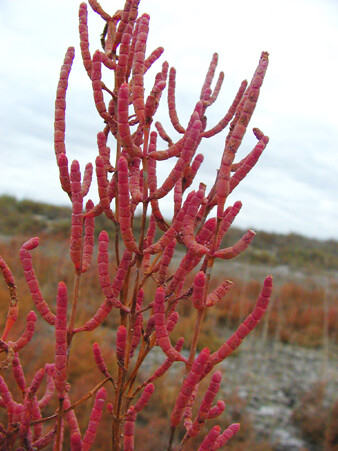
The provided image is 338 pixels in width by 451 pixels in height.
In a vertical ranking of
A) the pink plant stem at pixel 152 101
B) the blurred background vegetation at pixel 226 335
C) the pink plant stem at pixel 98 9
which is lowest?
the blurred background vegetation at pixel 226 335

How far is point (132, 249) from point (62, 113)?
0.26 metres

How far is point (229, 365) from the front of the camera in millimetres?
6484

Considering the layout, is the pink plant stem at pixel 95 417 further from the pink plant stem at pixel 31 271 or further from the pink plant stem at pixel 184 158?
the pink plant stem at pixel 184 158

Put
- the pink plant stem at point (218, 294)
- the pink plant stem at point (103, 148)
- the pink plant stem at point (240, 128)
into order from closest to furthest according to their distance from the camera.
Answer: the pink plant stem at point (240, 128), the pink plant stem at point (218, 294), the pink plant stem at point (103, 148)

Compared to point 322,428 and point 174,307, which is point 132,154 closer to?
point 174,307

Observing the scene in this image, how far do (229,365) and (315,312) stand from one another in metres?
3.69

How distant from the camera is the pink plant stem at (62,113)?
0.76 metres

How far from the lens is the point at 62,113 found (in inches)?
30.5

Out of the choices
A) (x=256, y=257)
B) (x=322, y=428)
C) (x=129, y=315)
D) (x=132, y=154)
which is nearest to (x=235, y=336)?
(x=129, y=315)

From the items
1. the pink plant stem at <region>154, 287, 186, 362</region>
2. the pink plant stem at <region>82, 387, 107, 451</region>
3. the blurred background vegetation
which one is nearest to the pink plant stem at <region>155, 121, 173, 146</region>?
the pink plant stem at <region>154, 287, 186, 362</region>

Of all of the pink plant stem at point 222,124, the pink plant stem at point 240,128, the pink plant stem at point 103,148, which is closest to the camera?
the pink plant stem at point 240,128

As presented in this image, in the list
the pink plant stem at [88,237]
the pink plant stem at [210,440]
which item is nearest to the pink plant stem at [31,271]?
the pink plant stem at [88,237]

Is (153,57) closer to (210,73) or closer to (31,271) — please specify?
(210,73)

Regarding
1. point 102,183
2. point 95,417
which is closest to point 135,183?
point 102,183
